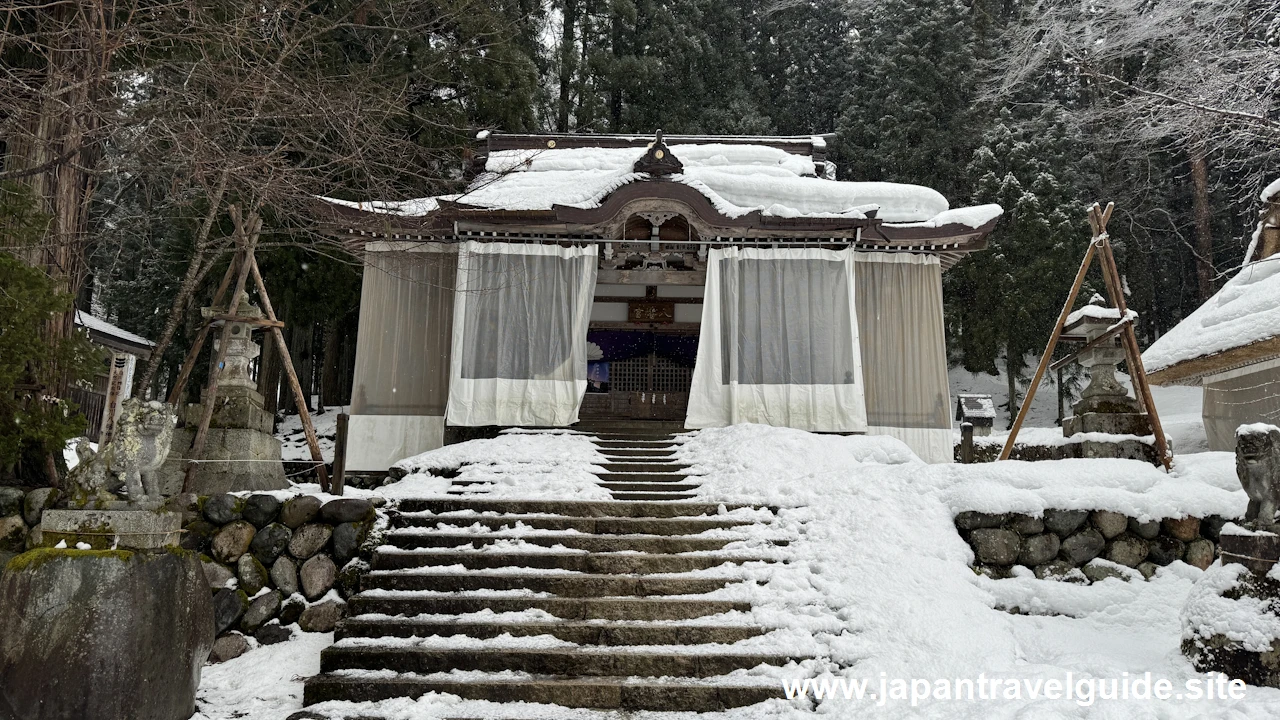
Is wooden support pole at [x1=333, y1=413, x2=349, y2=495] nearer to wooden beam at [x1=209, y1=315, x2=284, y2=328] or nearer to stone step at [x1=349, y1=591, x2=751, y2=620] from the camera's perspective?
wooden beam at [x1=209, y1=315, x2=284, y2=328]

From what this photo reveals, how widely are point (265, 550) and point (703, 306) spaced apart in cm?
597

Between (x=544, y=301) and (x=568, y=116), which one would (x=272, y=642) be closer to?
(x=544, y=301)

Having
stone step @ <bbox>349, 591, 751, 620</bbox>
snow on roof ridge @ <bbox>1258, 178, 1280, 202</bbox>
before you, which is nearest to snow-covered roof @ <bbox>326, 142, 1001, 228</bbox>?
snow on roof ridge @ <bbox>1258, 178, 1280, 202</bbox>

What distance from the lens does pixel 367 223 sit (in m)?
9.29

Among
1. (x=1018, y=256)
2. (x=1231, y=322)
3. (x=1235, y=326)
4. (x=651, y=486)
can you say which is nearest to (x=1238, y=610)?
(x=651, y=486)

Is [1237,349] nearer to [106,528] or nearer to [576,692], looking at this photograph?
[576,692]

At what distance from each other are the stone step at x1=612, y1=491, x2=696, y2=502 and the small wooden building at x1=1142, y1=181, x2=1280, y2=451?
6725 mm

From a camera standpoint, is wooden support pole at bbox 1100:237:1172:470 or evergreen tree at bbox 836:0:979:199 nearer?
wooden support pole at bbox 1100:237:1172:470

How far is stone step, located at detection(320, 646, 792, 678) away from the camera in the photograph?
442 cm

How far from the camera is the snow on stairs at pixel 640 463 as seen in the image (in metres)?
7.10

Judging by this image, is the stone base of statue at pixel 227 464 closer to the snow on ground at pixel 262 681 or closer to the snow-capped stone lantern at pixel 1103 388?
the snow on ground at pixel 262 681

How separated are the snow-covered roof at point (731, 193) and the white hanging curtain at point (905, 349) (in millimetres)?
682

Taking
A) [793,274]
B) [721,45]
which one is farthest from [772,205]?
[721,45]

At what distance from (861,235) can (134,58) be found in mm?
7886
